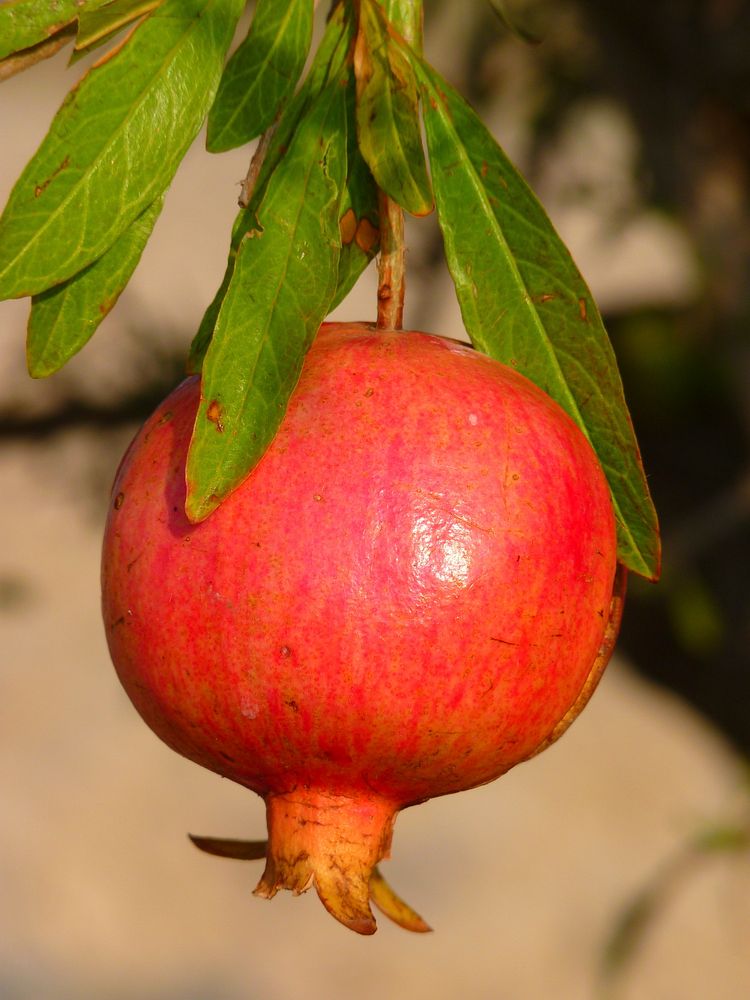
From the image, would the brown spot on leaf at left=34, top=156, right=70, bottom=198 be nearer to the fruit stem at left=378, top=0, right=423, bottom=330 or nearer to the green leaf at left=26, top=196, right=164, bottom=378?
the green leaf at left=26, top=196, right=164, bottom=378

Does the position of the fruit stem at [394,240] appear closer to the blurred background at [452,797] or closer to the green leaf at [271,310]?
the green leaf at [271,310]

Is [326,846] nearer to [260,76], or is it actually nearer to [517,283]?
[517,283]

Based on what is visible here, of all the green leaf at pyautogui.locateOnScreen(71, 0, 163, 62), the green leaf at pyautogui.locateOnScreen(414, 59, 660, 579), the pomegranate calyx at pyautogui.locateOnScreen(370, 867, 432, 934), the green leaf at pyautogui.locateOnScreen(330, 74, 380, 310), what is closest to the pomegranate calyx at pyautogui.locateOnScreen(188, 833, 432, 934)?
the pomegranate calyx at pyautogui.locateOnScreen(370, 867, 432, 934)

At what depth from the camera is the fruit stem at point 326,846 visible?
2.72 ft

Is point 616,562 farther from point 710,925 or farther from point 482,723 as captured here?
point 710,925

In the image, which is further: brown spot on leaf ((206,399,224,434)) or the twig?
the twig

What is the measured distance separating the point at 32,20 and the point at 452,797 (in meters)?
4.31

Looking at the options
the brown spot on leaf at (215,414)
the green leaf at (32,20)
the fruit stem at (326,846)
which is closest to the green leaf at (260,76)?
the green leaf at (32,20)

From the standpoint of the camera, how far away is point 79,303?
857mm

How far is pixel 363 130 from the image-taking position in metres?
0.79

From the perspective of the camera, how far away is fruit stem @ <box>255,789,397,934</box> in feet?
2.72

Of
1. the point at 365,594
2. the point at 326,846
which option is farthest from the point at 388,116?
the point at 326,846

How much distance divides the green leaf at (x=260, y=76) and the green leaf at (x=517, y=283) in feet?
0.32

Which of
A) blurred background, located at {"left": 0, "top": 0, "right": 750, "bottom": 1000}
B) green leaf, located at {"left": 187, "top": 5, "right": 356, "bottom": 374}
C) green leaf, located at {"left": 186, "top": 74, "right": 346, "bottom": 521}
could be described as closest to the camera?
green leaf, located at {"left": 186, "top": 74, "right": 346, "bottom": 521}
